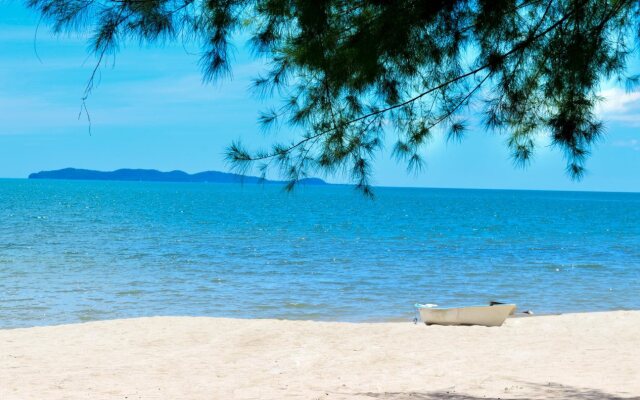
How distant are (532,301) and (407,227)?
34.2 metres

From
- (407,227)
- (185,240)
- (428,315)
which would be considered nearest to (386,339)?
(428,315)

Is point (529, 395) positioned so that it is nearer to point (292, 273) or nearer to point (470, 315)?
point (470, 315)

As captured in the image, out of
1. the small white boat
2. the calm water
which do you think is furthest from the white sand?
the calm water

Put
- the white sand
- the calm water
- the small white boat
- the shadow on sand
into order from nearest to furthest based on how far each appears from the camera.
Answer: the shadow on sand
the white sand
the small white boat
the calm water

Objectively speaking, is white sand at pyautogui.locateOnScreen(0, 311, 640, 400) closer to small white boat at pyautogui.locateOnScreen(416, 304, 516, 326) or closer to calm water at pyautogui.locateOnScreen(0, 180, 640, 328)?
small white boat at pyautogui.locateOnScreen(416, 304, 516, 326)

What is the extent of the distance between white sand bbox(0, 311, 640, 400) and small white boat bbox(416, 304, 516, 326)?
22cm

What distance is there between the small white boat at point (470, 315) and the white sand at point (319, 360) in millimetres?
219

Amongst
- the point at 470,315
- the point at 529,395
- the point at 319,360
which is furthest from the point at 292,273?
the point at 529,395

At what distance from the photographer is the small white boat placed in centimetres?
1345

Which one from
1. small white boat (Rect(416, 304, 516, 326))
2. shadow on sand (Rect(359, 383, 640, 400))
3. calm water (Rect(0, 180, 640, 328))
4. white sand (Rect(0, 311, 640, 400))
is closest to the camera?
shadow on sand (Rect(359, 383, 640, 400))

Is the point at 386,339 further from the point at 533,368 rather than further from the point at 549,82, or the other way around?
the point at 549,82

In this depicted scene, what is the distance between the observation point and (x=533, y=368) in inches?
395

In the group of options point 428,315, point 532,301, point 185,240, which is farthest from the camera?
point 185,240

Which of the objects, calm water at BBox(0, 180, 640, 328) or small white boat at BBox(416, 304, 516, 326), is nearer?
small white boat at BBox(416, 304, 516, 326)
